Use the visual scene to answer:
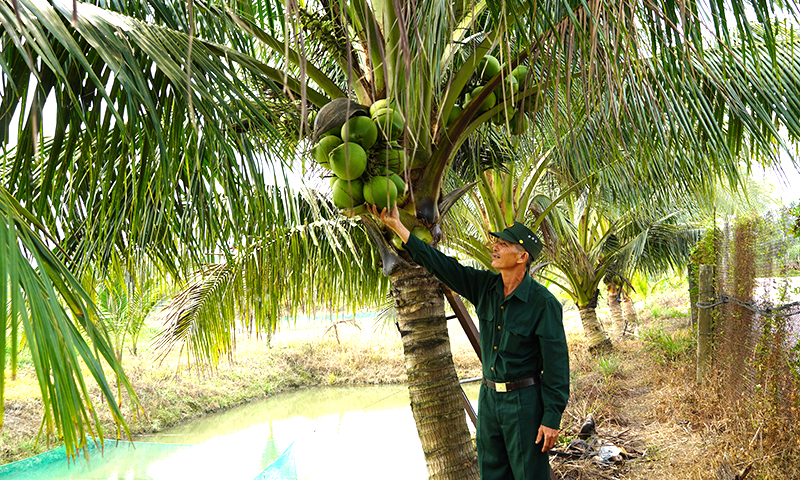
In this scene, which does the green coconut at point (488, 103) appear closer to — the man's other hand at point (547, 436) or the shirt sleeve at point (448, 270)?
the shirt sleeve at point (448, 270)

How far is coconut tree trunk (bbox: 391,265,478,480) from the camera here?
8.73 feet

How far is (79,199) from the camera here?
2.44 m

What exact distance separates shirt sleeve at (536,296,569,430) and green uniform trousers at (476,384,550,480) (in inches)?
3.0

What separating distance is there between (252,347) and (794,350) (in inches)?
572

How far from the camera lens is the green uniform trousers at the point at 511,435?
2285mm

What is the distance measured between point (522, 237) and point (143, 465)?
873 cm

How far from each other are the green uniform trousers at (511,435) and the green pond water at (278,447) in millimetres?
3942

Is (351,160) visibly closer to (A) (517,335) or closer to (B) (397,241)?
(B) (397,241)

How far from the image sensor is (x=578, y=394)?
7.11m

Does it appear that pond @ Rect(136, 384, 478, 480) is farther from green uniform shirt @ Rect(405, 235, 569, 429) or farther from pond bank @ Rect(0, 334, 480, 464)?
green uniform shirt @ Rect(405, 235, 569, 429)

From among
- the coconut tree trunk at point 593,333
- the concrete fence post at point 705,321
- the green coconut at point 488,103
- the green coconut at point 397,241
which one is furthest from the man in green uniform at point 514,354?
the coconut tree trunk at point 593,333

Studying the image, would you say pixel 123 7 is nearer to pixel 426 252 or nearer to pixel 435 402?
pixel 426 252

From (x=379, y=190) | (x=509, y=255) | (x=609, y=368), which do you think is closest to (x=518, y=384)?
(x=509, y=255)

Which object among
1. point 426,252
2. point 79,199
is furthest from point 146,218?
point 426,252
